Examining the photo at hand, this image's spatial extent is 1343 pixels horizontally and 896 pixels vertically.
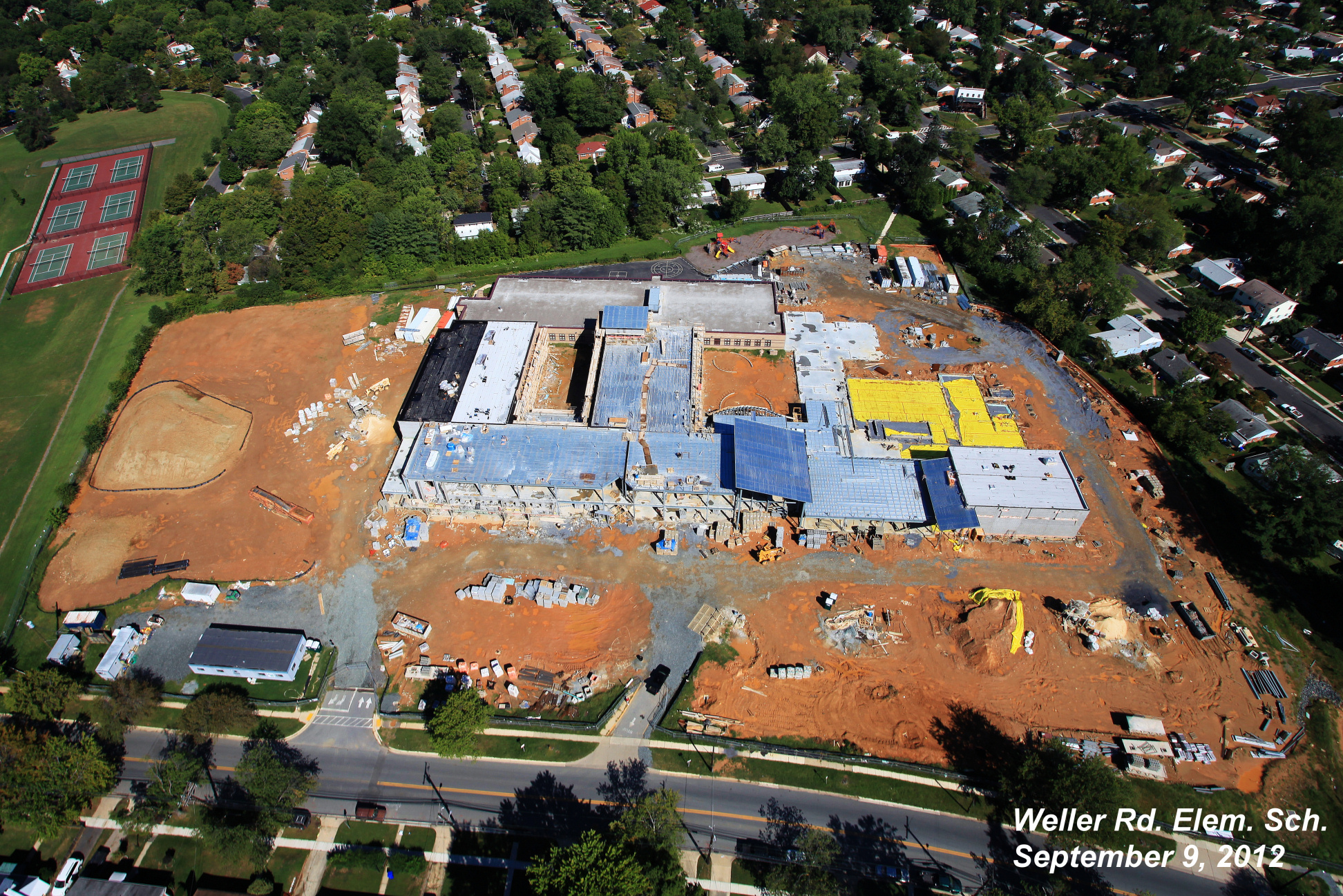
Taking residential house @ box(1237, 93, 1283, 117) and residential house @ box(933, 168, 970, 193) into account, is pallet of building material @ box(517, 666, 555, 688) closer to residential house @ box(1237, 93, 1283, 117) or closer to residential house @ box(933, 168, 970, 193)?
residential house @ box(933, 168, 970, 193)

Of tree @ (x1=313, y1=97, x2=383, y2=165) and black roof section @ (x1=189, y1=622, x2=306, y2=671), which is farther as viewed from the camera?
tree @ (x1=313, y1=97, x2=383, y2=165)

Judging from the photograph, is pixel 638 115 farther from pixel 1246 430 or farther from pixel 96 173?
pixel 1246 430

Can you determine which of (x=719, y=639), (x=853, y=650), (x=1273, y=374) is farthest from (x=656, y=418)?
(x=1273, y=374)

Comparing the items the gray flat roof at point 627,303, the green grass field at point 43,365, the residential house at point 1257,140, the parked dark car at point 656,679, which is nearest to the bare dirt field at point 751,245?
the gray flat roof at point 627,303

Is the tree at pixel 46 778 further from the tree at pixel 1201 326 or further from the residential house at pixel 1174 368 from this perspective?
the tree at pixel 1201 326

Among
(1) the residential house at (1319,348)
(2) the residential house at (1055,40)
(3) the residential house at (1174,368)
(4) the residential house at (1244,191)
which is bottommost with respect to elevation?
(3) the residential house at (1174,368)

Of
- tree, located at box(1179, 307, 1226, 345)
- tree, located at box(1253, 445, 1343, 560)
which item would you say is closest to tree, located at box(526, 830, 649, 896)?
tree, located at box(1253, 445, 1343, 560)

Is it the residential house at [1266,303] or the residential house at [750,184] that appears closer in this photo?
the residential house at [1266,303]

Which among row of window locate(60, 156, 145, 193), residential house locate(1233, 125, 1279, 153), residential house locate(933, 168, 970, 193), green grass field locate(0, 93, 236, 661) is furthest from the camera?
row of window locate(60, 156, 145, 193)
